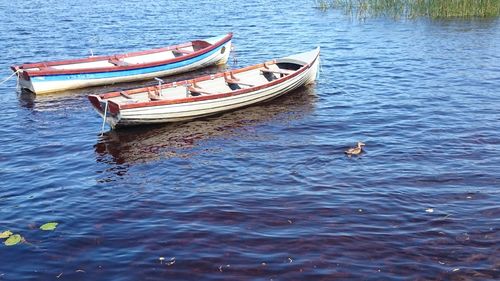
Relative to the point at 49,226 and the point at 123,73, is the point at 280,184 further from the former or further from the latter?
the point at 123,73

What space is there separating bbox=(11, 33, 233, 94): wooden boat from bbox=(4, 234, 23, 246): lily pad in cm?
1189

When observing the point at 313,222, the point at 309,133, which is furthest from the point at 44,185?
the point at 309,133

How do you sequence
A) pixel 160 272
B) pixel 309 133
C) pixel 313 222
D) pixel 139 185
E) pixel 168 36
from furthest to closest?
1. pixel 168 36
2. pixel 309 133
3. pixel 139 185
4. pixel 313 222
5. pixel 160 272

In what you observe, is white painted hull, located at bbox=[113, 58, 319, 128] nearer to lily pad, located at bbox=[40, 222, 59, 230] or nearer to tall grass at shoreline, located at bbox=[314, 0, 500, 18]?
lily pad, located at bbox=[40, 222, 59, 230]

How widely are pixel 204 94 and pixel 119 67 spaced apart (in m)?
6.13

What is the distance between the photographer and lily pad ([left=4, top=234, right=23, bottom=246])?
10.4 m

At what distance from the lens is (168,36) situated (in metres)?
34.3

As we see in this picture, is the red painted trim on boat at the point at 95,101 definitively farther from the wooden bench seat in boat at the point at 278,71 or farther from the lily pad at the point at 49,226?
the wooden bench seat in boat at the point at 278,71

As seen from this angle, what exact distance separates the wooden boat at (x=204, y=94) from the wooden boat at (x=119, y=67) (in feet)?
16.1

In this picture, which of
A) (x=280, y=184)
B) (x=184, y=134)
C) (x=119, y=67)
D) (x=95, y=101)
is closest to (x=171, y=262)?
(x=280, y=184)

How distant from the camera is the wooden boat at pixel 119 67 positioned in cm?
2170

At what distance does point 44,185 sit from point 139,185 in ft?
7.56

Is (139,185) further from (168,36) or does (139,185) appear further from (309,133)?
(168,36)

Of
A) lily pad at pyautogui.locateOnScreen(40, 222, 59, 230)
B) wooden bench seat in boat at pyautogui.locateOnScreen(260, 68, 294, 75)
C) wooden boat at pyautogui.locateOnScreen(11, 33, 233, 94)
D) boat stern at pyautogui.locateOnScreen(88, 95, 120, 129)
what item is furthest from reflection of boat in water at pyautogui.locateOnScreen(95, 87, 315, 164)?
wooden boat at pyautogui.locateOnScreen(11, 33, 233, 94)
